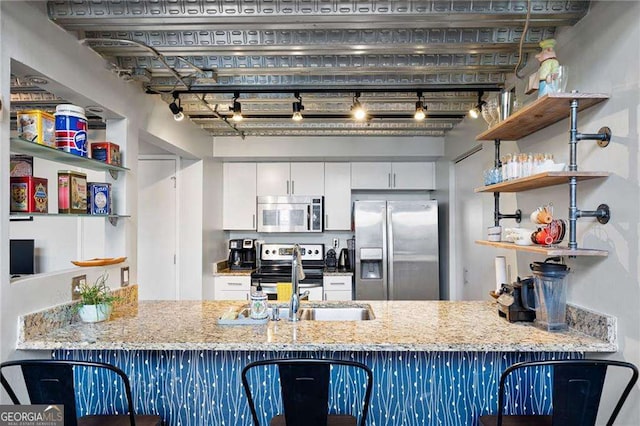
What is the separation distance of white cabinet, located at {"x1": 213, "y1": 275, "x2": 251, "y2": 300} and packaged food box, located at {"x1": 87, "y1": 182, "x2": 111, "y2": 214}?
6.51ft

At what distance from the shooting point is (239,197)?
438cm

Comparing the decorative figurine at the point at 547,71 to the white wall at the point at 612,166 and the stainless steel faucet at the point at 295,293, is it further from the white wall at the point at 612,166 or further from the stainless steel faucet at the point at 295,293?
the stainless steel faucet at the point at 295,293

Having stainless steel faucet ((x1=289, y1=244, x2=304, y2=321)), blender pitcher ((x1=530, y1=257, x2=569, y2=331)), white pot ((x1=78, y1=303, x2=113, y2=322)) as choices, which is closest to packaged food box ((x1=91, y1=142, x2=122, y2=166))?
white pot ((x1=78, y1=303, x2=113, y2=322))

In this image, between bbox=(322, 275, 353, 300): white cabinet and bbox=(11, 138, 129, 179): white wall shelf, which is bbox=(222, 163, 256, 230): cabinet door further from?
bbox=(11, 138, 129, 179): white wall shelf

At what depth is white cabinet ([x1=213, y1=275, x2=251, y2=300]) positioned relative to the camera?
13.4 feet

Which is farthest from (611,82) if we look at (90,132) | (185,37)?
(90,132)

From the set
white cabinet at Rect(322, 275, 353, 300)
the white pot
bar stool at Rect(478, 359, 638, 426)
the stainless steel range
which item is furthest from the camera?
the stainless steel range

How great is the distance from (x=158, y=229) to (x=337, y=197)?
6.33 ft

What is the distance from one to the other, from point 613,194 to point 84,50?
2.59 meters

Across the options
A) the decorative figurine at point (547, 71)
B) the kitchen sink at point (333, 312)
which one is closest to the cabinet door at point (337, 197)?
the kitchen sink at point (333, 312)

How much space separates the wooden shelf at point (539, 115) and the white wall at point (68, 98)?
2.18 metres

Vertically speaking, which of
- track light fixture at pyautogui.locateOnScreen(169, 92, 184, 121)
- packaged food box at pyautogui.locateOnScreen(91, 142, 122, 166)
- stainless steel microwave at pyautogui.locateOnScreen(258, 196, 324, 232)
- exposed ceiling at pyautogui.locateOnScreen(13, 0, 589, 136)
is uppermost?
exposed ceiling at pyautogui.locateOnScreen(13, 0, 589, 136)

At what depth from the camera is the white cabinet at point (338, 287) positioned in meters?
4.06

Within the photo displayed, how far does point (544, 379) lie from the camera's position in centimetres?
179
